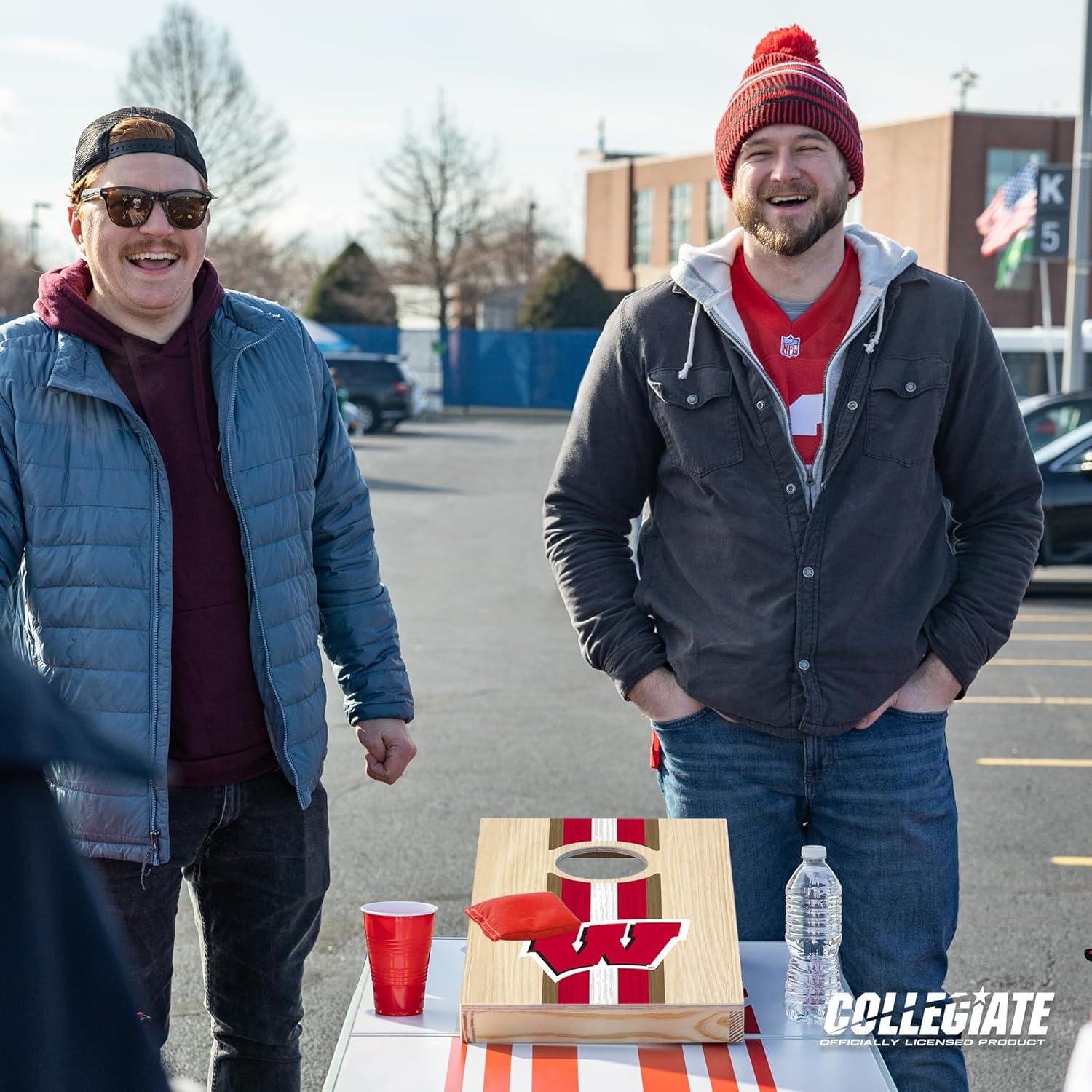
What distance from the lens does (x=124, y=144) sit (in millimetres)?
2514

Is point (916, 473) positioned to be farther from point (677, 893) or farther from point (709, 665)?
point (677, 893)

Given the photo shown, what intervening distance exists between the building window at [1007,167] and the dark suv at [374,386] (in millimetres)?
23488

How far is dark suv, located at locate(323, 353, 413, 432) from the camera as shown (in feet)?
102

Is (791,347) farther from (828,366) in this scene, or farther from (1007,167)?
(1007,167)

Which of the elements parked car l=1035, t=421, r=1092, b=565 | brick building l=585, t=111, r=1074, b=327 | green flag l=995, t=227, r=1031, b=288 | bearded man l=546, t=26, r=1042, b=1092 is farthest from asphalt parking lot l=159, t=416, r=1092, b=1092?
brick building l=585, t=111, r=1074, b=327

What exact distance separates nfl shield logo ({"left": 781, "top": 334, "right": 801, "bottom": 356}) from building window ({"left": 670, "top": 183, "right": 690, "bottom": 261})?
198 ft

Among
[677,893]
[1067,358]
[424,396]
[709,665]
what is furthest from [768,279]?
[424,396]

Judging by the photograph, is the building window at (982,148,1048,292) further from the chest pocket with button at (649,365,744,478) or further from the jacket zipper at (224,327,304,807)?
the jacket zipper at (224,327,304,807)

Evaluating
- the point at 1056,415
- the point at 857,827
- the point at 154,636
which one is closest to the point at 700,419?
the point at 857,827

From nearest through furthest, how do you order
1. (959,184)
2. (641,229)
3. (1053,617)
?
(1053,617) → (959,184) → (641,229)

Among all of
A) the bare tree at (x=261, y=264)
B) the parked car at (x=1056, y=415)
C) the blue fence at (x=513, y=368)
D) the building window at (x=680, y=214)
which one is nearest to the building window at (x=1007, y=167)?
the blue fence at (x=513, y=368)

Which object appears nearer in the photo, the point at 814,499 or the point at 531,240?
the point at 814,499

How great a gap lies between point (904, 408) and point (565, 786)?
375 centimetres

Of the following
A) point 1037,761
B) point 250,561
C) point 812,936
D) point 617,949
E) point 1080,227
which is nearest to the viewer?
point 617,949
